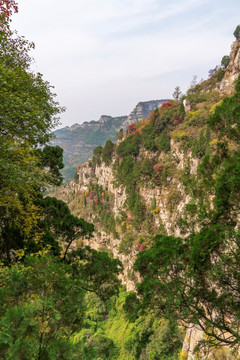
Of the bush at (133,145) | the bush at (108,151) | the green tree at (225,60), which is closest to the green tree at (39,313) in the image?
the bush at (133,145)

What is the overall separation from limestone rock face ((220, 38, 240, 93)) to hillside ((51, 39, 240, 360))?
163 mm

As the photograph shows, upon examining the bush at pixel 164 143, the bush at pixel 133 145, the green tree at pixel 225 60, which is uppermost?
the green tree at pixel 225 60

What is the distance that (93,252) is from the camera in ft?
27.6

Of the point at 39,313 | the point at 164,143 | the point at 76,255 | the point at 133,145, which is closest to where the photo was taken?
the point at 39,313

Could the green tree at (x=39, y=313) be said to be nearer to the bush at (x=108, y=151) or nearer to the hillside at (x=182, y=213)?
the hillside at (x=182, y=213)

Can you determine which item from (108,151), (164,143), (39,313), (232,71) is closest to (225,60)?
(232,71)

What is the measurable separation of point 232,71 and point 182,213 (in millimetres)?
29876

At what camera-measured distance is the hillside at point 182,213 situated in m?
3.95

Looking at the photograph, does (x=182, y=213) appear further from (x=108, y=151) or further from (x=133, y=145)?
(x=108, y=151)

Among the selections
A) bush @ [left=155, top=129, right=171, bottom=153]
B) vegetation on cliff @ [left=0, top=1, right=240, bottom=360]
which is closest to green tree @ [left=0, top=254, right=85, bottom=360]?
vegetation on cliff @ [left=0, top=1, right=240, bottom=360]

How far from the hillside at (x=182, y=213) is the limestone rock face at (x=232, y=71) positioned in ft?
0.53

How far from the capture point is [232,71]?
26594 mm

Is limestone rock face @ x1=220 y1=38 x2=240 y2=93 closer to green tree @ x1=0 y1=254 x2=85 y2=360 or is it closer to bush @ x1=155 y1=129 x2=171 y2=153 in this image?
bush @ x1=155 y1=129 x2=171 y2=153

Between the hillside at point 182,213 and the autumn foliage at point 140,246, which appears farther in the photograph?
the autumn foliage at point 140,246
